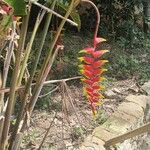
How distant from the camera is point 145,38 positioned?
5.60m

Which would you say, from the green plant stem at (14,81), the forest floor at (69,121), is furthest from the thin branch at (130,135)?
the green plant stem at (14,81)

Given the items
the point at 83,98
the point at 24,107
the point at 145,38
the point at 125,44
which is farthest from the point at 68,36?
the point at 24,107

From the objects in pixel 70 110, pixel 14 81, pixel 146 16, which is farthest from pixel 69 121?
pixel 146 16

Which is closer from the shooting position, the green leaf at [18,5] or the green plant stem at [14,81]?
the green leaf at [18,5]

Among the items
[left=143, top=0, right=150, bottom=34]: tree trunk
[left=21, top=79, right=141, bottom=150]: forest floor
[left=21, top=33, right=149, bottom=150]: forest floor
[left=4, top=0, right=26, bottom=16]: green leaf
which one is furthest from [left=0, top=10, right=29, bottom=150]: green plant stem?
[left=143, top=0, right=150, bottom=34]: tree trunk

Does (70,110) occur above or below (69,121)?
below

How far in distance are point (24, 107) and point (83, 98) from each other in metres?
1.90

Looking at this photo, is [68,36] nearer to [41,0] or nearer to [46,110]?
[41,0]

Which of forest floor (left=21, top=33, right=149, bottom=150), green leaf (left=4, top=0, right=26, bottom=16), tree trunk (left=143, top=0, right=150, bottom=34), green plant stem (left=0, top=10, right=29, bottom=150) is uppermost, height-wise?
green leaf (left=4, top=0, right=26, bottom=16)

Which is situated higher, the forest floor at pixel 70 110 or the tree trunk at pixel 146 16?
the tree trunk at pixel 146 16

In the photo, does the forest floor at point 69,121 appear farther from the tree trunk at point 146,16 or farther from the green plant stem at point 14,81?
the tree trunk at point 146,16

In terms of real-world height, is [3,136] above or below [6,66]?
below

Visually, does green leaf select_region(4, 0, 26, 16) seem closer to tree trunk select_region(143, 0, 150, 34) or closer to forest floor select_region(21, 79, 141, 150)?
forest floor select_region(21, 79, 141, 150)

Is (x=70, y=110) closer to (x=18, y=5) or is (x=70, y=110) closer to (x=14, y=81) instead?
(x=14, y=81)
